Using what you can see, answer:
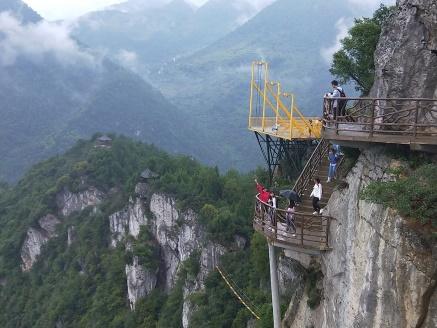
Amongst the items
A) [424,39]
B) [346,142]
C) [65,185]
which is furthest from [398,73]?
[65,185]

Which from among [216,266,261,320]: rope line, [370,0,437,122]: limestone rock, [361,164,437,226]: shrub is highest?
[370,0,437,122]: limestone rock

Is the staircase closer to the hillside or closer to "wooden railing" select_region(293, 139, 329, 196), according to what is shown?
"wooden railing" select_region(293, 139, 329, 196)

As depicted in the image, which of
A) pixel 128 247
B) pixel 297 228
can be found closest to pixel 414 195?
pixel 297 228

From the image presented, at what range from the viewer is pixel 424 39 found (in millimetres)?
14547

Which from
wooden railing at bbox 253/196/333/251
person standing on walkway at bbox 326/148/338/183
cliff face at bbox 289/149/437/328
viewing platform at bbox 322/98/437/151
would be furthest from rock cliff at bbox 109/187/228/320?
viewing platform at bbox 322/98/437/151

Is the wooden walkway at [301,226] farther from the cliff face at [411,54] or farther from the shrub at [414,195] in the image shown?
the cliff face at [411,54]

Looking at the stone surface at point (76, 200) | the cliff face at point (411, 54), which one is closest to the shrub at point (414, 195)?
the cliff face at point (411, 54)

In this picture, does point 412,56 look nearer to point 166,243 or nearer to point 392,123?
point 392,123

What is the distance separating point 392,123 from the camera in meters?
13.9

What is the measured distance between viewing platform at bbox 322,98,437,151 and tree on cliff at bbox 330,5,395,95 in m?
7.59

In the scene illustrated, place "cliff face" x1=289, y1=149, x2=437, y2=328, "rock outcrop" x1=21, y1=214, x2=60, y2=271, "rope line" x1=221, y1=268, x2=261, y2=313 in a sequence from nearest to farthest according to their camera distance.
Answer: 1. "cliff face" x1=289, y1=149, x2=437, y2=328
2. "rope line" x1=221, y1=268, x2=261, y2=313
3. "rock outcrop" x1=21, y1=214, x2=60, y2=271

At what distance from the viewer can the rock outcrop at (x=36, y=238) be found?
8938cm

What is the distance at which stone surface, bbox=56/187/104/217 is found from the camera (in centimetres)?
8894

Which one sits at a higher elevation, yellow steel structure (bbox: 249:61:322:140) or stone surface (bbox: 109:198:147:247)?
yellow steel structure (bbox: 249:61:322:140)
